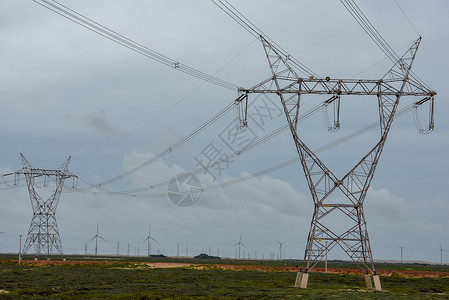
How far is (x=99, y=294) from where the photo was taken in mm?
49438

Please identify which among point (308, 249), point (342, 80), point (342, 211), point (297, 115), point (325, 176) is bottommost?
point (308, 249)

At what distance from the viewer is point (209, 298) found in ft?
150

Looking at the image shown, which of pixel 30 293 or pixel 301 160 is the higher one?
pixel 301 160

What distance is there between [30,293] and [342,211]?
97.0 ft

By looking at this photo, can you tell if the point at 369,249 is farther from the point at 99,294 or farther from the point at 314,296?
the point at 99,294

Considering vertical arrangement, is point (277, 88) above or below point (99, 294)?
above

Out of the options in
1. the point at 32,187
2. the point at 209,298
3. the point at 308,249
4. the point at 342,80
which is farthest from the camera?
the point at 32,187

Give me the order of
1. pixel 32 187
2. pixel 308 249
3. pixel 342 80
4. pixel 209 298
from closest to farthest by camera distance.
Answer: pixel 209 298 → pixel 308 249 → pixel 342 80 → pixel 32 187

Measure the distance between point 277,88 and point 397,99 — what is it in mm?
12557

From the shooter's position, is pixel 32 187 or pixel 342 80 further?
pixel 32 187

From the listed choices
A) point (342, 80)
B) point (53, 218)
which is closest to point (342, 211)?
point (342, 80)

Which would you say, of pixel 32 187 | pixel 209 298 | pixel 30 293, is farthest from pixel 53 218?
pixel 209 298

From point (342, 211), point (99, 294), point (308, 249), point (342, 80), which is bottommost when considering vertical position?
point (99, 294)

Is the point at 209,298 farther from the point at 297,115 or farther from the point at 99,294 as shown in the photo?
the point at 297,115
